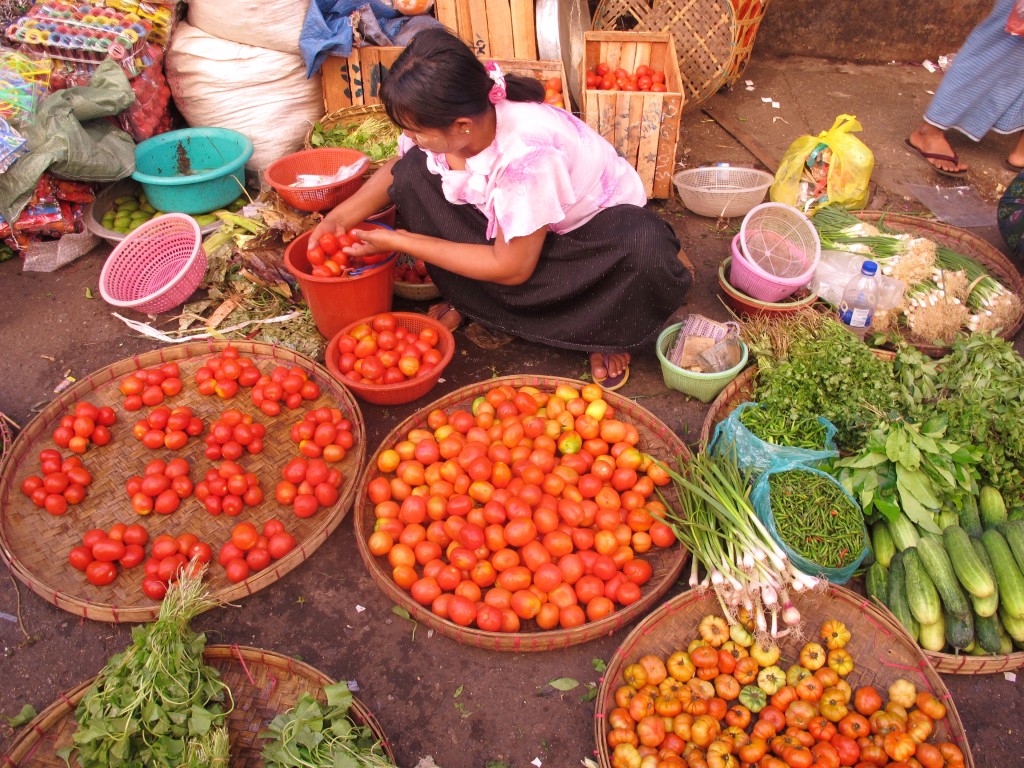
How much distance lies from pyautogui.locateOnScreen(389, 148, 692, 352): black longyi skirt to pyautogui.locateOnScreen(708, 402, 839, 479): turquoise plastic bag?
2.27ft

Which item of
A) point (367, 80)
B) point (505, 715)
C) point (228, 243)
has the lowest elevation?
point (505, 715)

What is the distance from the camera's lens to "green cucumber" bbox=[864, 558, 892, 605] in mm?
2596

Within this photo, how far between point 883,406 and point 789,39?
17.3ft

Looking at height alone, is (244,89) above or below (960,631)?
above

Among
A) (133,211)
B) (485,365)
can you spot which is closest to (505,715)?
(485,365)

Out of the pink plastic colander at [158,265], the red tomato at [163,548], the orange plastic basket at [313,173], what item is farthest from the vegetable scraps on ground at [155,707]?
the orange plastic basket at [313,173]

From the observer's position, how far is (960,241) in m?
4.17

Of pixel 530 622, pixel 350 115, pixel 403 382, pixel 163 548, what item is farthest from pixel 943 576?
pixel 350 115

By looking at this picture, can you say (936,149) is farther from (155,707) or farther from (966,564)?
(155,707)

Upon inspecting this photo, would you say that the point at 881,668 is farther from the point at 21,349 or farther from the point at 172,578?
the point at 21,349

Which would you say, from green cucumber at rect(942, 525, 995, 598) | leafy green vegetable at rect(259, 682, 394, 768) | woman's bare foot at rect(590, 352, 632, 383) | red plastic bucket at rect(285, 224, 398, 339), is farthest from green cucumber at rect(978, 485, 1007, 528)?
red plastic bucket at rect(285, 224, 398, 339)

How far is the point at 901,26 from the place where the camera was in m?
6.49

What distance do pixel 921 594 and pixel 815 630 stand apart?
15.5 inches

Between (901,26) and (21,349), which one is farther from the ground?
(901,26)
